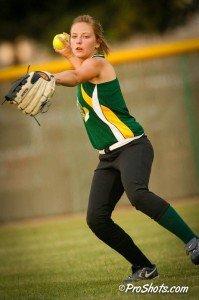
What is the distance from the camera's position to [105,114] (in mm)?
6527

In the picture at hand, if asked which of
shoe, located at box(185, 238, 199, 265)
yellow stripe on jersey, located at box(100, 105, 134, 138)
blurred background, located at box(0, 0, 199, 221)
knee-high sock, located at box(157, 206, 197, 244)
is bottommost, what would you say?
blurred background, located at box(0, 0, 199, 221)

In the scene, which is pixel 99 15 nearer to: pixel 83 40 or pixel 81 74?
pixel 83 40

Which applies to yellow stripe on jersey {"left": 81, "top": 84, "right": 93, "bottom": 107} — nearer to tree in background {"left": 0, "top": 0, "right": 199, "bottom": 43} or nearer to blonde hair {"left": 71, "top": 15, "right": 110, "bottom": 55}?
blonde hair {"left": 71, "top": 15, "right": 110, "bottom": 55}

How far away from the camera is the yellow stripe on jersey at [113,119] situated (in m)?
6.52

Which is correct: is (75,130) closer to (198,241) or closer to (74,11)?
(198,241)

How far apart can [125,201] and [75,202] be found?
2.30 ft

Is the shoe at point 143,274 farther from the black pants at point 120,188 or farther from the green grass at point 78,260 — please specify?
the black pants at point 120,188

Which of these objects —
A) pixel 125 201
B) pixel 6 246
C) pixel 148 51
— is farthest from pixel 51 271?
pixel 148 51

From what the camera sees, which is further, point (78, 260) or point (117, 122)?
point (78, 260)

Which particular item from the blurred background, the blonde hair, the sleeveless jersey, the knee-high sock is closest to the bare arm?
the sleeveless jersey

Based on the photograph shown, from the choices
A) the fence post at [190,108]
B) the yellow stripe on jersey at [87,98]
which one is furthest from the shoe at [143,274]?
the fence post at [190,108]

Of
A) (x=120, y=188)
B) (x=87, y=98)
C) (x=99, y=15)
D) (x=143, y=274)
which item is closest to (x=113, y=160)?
(x=120, y=188)

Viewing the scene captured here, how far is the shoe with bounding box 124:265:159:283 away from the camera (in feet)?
21.6

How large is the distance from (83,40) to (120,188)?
1.11 meters
